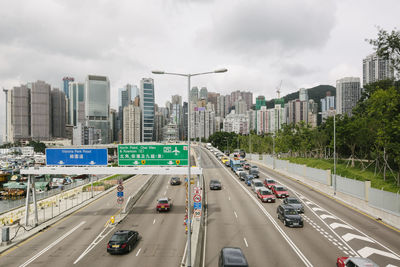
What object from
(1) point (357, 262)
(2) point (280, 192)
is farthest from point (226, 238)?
(2) point (280, 192)

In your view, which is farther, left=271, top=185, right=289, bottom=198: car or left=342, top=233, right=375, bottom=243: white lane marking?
left=271, top=185, right=289, bottom=198: car

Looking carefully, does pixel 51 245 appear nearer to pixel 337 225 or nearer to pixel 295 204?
pixel 295 204

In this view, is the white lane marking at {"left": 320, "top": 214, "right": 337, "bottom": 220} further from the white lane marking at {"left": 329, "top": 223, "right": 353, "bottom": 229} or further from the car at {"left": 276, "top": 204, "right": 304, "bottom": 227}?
the car at {"left": 276, "top": 204, "right": 304, "bottom": 227}

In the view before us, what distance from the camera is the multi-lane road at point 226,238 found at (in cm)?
1723

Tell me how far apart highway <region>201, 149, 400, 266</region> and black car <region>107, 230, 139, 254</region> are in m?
5.62

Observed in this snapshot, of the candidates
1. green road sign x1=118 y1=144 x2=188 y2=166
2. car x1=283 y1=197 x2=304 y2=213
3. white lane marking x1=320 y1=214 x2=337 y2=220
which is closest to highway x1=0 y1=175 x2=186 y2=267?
green road sign x1=118 y1=144 x2=188 y2=166

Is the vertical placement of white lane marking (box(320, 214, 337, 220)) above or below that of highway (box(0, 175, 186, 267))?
above

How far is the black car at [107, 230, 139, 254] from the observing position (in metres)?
17.9

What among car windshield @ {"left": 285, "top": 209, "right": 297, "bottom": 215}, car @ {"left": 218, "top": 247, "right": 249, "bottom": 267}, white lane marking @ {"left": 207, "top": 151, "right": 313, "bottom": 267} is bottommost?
white lane marking @ {"left": 207, "top": 151, "right": 313, "bottom": 267}

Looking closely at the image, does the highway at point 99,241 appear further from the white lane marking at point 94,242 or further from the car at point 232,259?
the car at point 232,259

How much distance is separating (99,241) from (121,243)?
13.9ft

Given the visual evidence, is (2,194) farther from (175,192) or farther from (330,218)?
(330,218)

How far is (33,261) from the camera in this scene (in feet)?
57.2

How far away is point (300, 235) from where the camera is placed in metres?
21.3
